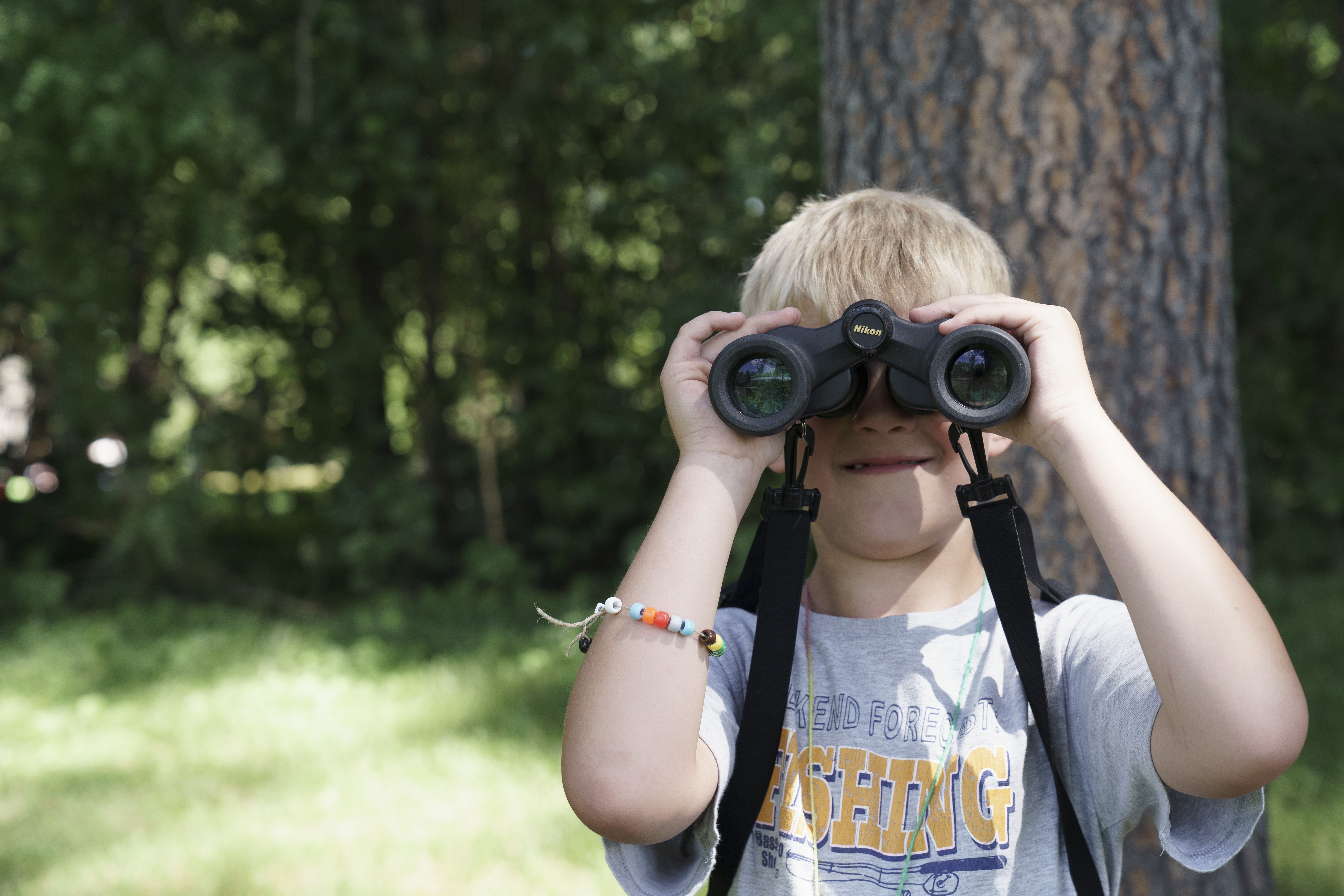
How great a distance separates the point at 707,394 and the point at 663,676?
36 centimetres

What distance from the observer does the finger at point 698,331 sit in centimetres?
127

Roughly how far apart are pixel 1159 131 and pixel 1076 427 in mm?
1242

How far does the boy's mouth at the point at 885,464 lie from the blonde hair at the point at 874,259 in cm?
20

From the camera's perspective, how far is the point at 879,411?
4.20ft

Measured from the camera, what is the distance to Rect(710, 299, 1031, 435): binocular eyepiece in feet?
3.80

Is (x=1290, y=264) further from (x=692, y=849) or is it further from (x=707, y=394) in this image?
(x=692, y=849)

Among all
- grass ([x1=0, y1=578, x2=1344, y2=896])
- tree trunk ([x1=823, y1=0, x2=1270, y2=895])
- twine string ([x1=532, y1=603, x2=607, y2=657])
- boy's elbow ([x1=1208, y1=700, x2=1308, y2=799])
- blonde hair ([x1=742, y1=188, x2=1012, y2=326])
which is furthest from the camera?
grass ([x1=0, y1=578, x2=1344, y2=896])

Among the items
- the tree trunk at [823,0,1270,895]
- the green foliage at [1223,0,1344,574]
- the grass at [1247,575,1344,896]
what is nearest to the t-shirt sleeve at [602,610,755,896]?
the tree trunk at [823,0,1270,895]

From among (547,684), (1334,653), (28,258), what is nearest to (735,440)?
(547,684)

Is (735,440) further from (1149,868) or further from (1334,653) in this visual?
(1334,653)

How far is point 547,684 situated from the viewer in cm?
446

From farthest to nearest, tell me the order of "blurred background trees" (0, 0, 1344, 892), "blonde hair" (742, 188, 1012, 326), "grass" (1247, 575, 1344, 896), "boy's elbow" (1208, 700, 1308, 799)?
"blurred background trees" (0, 0, 1344, 892)
"grass" (1247, 575, 1344, 896)
"blonde hair" (742, 188, 1012, 326)
"boy's elbow" (1208, 700, 1308, 799)

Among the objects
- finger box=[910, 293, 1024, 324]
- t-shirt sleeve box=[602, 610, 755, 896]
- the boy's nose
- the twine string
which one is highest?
finger box=[910, 293, 1024, 324]

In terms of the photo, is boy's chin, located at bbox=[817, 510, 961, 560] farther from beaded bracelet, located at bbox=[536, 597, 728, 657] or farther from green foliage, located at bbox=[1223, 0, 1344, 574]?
green foliage, located at bbox=[1223, 0, 1344, 574]
